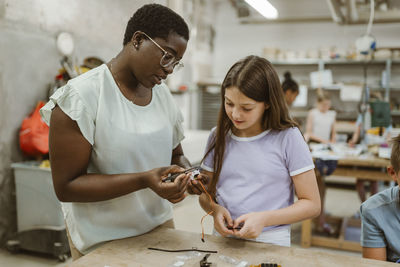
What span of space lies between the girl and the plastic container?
2083mm

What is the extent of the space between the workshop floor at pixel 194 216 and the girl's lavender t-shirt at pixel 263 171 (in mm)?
948

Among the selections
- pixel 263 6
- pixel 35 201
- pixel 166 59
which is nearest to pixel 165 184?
pixel 166 59

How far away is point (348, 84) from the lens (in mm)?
6672

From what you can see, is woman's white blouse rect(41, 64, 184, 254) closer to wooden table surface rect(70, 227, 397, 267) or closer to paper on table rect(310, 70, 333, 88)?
wooden table surface rect(70, 227, 397, 267)

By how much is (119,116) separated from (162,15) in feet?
1.29

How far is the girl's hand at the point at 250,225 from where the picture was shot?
128 centimetres

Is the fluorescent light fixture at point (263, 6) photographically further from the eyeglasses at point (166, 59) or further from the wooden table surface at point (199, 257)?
the wooden table surface at point (199, 257)

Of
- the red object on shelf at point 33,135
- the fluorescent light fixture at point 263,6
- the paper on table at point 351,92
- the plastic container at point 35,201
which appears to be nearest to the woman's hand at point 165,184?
the fluorescent light fixture at point 263,6

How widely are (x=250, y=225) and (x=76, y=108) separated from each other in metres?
0.73

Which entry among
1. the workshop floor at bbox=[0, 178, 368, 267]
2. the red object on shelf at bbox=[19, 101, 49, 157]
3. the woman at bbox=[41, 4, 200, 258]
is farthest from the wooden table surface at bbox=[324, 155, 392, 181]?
the red object on shelf at bbox=[19, 101, 49, 157]

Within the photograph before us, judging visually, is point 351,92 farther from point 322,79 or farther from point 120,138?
point 120,138

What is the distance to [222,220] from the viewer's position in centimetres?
138

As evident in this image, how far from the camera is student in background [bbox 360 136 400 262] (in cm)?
142

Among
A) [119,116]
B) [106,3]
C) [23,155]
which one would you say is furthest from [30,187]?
[119,116]
